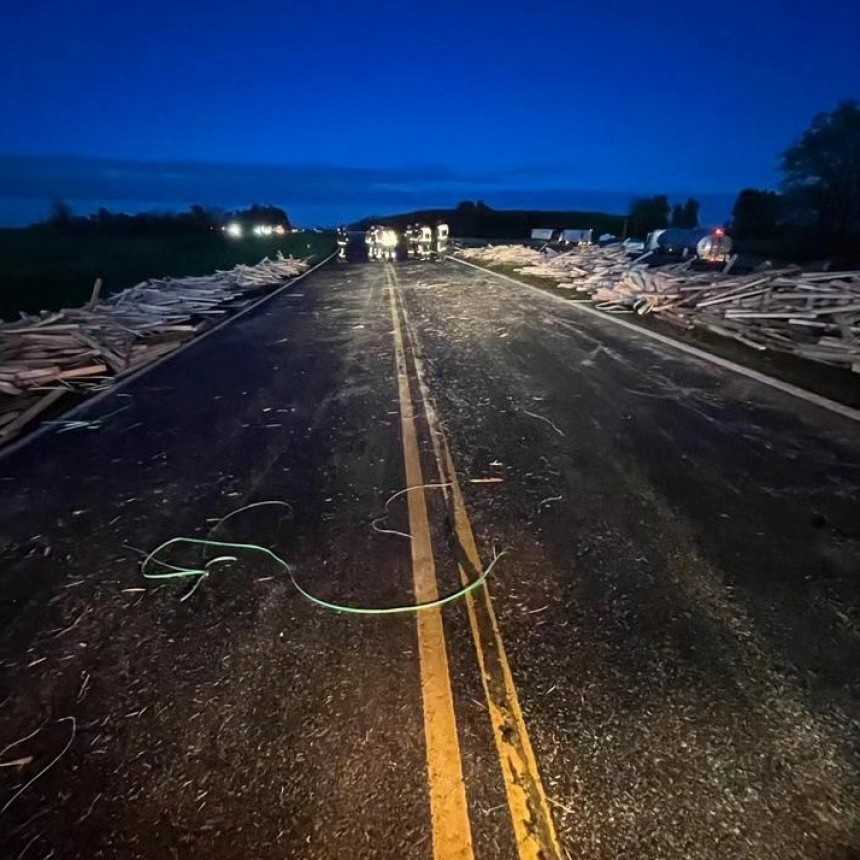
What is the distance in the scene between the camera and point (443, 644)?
3.21 metres

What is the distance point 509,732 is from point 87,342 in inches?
425

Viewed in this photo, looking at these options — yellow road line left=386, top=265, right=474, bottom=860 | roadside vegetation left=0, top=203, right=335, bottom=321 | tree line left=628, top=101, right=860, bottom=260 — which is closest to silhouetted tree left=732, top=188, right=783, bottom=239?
tree line left=628, top=101, right=860, bottom=260

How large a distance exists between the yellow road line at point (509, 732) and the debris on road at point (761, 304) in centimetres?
824

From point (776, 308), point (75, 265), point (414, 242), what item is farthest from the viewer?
point (414, 242)

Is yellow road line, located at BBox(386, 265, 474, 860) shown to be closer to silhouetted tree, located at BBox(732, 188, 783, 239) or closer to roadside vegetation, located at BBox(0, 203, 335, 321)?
roadside vegetation, located at BBox(0, 203, 335, 321)

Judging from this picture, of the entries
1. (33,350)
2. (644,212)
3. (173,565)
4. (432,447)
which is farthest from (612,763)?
(644,212)

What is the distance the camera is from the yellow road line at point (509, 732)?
2203 mm

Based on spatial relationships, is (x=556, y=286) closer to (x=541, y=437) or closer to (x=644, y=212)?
(x=541, y=437)

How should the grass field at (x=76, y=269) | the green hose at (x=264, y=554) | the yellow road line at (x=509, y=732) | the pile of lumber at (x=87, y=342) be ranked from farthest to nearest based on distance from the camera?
the grass field at (x=76, y=269) < the pile of lumber at (x=87, y=342) < the green hose at (x=264, y=554) < the yellow road line at (x=509, y=732)

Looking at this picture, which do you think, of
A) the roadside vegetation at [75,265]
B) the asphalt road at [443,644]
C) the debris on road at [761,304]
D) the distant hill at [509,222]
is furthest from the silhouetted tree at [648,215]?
the asphalt road at [443,644]

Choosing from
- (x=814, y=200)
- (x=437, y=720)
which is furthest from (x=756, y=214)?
(x=437, y=720)

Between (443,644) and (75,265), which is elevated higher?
(443,644)

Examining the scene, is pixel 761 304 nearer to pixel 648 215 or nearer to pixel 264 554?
pixel 264 554

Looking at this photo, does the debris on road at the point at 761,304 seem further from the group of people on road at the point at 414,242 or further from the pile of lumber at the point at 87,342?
the group of people on road at the point at 414,242
